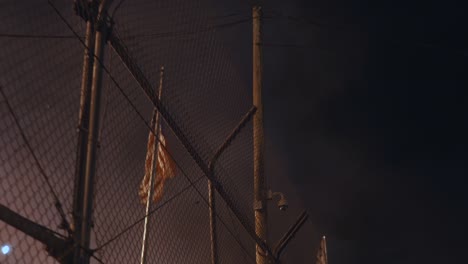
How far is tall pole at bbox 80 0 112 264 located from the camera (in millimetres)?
2924

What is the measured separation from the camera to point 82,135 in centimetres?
309

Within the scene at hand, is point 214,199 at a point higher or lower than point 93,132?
higher

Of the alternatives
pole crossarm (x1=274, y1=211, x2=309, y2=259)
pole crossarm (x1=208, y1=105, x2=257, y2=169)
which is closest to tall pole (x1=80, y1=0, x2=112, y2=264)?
pole crossarm (x1=208, y1=105, x2=257, y2=169)

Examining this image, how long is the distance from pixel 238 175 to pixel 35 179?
142 inches

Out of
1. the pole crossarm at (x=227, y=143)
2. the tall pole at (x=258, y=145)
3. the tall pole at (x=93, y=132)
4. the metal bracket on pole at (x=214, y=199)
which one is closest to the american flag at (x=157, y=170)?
the tall pole at (x=258, y=145)

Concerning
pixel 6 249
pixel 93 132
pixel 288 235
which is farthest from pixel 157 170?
pixel 93 132

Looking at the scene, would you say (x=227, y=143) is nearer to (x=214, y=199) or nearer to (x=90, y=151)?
(x=214, y=199)

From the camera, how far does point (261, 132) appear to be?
23.7 feet

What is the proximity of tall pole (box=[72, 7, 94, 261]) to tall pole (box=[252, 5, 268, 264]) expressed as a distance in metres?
3.23

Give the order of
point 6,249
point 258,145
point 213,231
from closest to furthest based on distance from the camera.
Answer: point 6,249 < point 213,231 < point 258,145

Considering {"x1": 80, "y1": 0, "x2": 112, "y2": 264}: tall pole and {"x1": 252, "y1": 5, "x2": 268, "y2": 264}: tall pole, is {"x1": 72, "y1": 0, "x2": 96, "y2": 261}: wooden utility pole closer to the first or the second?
{"x1": 80, "y1": 0, "x2": 112, "y2": 264}: tall pole

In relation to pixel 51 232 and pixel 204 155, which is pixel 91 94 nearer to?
pixel 51 232

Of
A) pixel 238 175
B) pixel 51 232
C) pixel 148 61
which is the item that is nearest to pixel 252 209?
pixel 238 175

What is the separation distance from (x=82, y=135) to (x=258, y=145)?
4271mm
